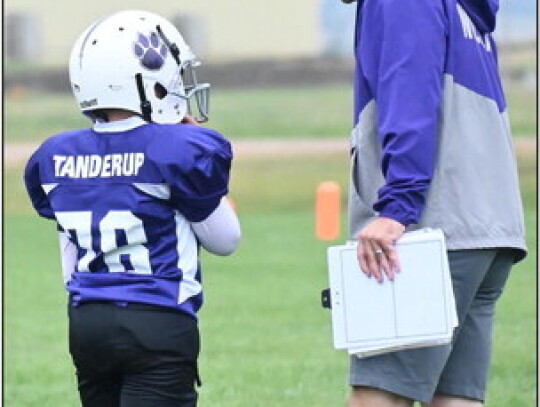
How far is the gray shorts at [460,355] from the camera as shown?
4070 mm

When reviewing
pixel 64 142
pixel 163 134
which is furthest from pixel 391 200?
pixel 64 142

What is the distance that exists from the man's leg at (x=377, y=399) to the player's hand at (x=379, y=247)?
0.95 feet

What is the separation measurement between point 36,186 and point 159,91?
46 centimetres

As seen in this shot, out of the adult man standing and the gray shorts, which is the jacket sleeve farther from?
the gray shorts

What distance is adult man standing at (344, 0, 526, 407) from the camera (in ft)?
13.1

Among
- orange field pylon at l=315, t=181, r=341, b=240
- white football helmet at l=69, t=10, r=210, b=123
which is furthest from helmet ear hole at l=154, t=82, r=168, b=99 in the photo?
orange field pylon at l=315, t=181, r=341, b=240

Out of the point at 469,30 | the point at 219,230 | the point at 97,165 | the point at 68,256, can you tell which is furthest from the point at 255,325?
the point at 469,30

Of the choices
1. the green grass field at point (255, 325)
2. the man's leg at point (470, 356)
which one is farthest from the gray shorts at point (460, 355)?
the green grass field at point (255, 325)

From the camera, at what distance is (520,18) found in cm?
2498

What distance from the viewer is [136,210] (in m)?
4.14

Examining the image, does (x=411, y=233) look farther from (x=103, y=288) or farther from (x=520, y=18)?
(x=520, y=18)

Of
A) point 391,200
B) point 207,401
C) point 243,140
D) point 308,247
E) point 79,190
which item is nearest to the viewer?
point 391,200

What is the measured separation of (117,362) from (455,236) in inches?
37.1

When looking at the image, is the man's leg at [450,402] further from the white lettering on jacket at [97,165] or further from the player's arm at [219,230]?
the white lettering on jacket at [97,165]
